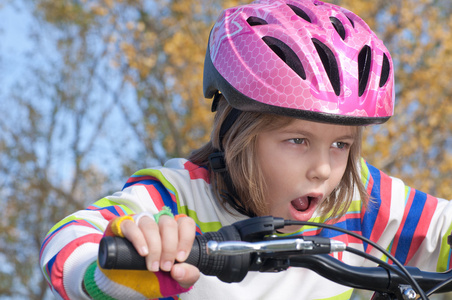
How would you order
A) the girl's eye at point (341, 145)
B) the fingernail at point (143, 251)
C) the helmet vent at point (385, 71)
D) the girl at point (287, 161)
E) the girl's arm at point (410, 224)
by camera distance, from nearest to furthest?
the fingernail at point (143, 251), the girl at point (287, 161), the girl's eye at point (341, 145), the helmet vent at point (385, 71), the girl's arm at point (410, 224)

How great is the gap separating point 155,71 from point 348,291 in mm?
7575

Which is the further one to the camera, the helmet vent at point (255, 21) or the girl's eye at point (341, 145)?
the helmet vent at point (255, 21)

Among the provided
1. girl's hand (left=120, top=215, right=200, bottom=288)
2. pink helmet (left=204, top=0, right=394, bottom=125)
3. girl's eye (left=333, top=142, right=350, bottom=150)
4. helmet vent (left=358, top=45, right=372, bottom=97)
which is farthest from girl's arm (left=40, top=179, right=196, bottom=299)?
helmet vent (left=358, top=45, right=372, bottom=97)

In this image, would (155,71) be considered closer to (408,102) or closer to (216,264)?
(408,102)

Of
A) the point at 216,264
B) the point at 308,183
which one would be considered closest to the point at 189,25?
the point at 308,183

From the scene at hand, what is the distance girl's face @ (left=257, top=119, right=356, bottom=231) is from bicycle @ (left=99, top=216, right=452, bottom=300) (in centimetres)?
50

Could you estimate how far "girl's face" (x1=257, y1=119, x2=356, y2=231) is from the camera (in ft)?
6.82

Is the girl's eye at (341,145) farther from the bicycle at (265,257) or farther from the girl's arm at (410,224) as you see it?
the bicycle at (265,257)

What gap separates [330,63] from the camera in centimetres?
218

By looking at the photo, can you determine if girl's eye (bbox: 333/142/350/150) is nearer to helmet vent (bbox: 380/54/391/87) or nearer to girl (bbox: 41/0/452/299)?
girl (bbox: 41/0/452/299)

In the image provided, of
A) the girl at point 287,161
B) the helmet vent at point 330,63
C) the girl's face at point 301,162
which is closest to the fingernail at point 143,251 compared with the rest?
the girl at point 287,161

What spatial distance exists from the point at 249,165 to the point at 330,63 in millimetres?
467

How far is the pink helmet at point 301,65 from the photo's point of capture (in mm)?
2068

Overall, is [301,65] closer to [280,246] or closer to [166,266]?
[280,246]
